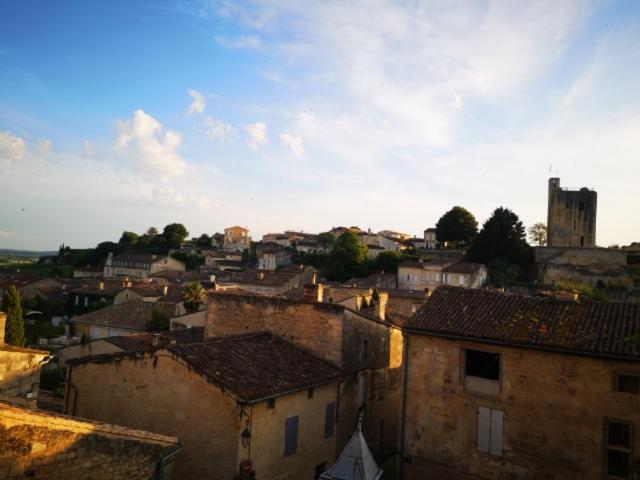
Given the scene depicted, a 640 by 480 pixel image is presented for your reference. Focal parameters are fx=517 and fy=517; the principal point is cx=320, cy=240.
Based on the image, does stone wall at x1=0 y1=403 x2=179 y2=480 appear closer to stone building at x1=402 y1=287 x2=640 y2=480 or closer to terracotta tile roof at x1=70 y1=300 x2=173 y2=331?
stone building at x1=402 y1=287 x2=640 y2=480

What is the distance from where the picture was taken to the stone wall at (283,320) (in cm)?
1898

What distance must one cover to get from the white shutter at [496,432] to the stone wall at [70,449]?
9616 millimetres

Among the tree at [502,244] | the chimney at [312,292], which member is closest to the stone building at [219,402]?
the chimney at [312,292]

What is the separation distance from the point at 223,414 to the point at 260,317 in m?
6.65

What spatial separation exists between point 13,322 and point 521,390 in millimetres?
34236

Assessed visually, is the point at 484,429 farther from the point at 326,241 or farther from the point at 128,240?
the point at 128,240

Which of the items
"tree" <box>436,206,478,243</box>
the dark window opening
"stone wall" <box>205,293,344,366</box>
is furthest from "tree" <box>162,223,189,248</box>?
the dark window opening

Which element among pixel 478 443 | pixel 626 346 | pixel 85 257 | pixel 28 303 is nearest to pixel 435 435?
pixel 478 443

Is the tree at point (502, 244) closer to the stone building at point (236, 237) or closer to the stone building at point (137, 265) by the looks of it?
the stone building at point (137, 265)

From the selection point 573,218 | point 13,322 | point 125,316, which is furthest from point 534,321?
point 573,218

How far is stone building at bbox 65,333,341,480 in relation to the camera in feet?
46.3

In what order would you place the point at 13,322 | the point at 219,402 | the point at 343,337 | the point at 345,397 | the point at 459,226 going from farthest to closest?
the point at 459,226, the point at 13,322, the point at 345,397, the point at 343,337, the point at 219,402

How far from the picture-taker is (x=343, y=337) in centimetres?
1892

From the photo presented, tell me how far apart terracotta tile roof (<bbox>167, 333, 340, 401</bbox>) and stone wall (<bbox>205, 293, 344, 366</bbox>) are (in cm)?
47
